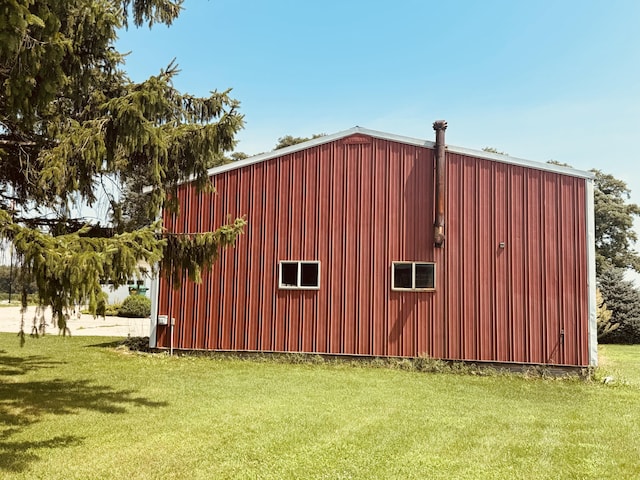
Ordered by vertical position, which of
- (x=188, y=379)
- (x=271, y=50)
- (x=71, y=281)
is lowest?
(x=188, y=379)

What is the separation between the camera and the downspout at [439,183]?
1078cm

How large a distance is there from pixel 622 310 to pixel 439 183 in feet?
45.2

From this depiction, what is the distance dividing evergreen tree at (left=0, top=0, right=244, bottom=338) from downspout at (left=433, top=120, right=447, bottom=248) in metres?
5.13

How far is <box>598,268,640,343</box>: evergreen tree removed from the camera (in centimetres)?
1944

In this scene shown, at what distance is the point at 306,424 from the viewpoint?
19.8 ft

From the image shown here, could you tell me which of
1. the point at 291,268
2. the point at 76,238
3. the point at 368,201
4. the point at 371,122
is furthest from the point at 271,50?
the point at 76,238

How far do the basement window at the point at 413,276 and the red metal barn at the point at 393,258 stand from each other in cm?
3

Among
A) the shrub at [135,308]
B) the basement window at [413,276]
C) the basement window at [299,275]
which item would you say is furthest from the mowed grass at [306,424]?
the shrub at [135,308]

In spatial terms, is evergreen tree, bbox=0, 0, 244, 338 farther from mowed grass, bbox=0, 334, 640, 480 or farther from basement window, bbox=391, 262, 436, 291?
basement window, bbox=391, 262, 436, 291

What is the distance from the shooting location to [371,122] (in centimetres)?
1209

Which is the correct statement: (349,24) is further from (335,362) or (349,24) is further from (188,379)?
(188,379)

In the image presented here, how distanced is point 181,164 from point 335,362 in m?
5.68

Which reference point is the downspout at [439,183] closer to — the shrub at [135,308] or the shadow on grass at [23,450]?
the shadow on grass at [23,450]

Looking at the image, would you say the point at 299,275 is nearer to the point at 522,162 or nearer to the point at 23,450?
the point at 522,162
